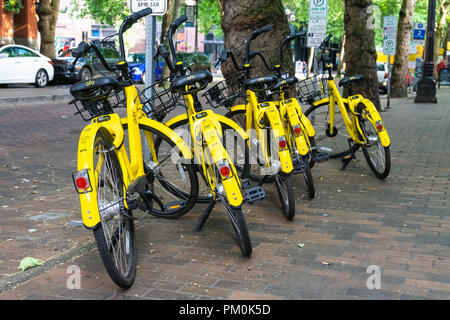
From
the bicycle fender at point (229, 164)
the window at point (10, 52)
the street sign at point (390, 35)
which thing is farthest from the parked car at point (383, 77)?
the bicycle fender at point (229, 164)

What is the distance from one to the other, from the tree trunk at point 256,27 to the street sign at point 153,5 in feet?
5.70

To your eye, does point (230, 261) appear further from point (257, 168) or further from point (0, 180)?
point (0, 180)

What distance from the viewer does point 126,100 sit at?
500 centimetres

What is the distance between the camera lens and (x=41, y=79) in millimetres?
22031

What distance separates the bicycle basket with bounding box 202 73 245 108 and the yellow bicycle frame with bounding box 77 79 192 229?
100 cm

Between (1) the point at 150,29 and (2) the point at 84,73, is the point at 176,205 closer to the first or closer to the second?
(1) the point at 150,29

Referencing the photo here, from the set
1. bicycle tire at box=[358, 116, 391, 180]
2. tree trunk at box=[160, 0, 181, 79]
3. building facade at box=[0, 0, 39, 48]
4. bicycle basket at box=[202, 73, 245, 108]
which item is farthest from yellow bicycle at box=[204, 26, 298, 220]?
building facade at box=[0, 0, 39, 48]

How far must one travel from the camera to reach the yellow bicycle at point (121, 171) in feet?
12.1

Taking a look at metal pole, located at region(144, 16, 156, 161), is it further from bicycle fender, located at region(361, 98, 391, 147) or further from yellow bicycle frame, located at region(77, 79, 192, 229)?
bicycle fender, located at region(361, 98, 391, 147)

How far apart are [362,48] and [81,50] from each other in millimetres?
11373

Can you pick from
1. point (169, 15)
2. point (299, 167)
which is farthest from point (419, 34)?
point (299, 167)

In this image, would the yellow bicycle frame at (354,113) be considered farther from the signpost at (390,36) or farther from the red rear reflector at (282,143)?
the signpost at (390,36)

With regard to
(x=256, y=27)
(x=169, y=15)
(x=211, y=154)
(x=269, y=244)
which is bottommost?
(x=269, y=244)

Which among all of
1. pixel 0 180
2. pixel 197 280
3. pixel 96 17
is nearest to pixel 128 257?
pixel 197 280
